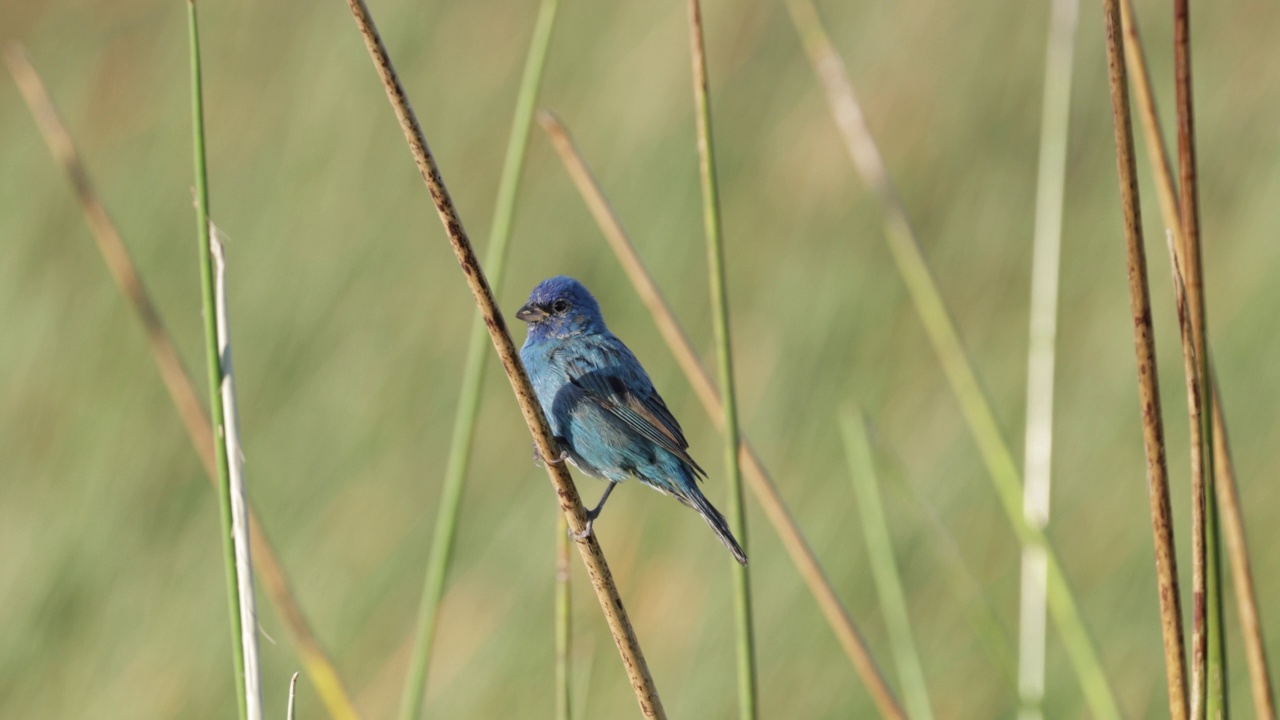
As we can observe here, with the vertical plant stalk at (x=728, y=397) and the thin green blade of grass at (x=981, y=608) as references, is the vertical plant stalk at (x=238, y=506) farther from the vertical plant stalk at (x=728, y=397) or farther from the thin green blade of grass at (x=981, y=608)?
the thin green blade of grass at (x=981, y=608)

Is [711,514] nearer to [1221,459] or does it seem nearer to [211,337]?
[1221,459]

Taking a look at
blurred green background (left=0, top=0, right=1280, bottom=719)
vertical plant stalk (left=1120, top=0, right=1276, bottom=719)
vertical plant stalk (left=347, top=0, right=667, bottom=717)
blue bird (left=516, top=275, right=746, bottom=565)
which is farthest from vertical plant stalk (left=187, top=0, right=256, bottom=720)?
blurred green background (left=0, top=0, right=1280, bottom=719)

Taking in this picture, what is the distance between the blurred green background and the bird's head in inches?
76.4

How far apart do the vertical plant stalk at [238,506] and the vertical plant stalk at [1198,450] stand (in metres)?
1.17

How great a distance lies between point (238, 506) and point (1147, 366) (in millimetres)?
1178

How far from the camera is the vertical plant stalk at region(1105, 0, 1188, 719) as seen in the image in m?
1.52

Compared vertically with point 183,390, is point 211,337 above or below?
below

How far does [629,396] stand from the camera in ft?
8.75

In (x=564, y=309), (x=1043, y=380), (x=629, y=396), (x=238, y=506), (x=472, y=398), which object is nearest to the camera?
(x=238, y=506)

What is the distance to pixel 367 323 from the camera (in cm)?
528

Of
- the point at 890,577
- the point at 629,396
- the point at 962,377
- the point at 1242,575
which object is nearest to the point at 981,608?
the point at 890,577

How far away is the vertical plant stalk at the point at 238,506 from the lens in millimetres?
1740

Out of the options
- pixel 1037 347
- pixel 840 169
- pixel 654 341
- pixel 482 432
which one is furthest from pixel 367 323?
pixel 1037 347

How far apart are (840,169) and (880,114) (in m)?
0.41
